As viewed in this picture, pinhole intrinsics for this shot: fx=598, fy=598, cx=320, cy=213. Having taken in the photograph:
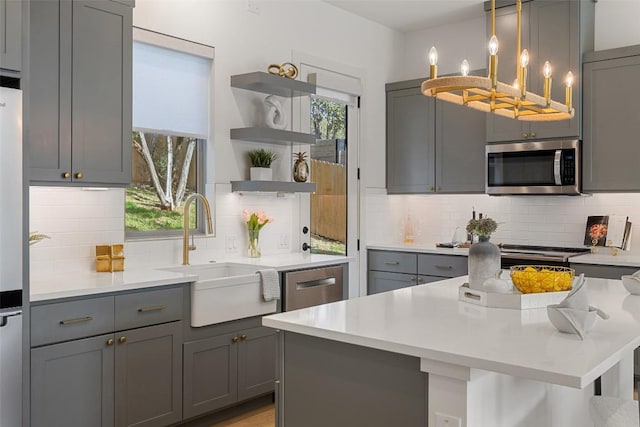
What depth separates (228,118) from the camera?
4.47 meters

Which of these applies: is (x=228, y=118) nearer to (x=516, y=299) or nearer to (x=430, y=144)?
(x=430, y=144)

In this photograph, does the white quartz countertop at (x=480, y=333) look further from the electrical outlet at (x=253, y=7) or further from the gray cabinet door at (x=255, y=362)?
the electrical outlet at (x=253, y=7)

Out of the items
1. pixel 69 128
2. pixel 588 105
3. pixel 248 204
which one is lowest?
pixel 248 204

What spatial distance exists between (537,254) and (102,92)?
3.51m

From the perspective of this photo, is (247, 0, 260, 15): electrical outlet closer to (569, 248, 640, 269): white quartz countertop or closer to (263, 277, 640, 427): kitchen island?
(263, 277, 640, 427): kitchen island

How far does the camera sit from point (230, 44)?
4.50 m

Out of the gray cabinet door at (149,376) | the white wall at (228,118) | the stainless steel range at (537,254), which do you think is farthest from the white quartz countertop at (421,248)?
the gray cabinet door at (149,376)

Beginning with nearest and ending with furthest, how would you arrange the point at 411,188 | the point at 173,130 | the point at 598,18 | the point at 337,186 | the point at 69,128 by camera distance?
the point at 69,128 < the point at 173,130 < the point at 598,18 < the point at 337,186 < the point at 411,188

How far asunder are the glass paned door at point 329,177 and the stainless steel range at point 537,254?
150cm

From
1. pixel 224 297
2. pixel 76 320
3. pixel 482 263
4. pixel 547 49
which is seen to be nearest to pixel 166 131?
pixel 224 297

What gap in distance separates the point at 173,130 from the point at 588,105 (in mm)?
3270

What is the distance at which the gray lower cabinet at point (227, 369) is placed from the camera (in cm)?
351

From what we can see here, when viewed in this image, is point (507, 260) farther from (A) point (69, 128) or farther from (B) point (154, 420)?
(A) point (69, 128)

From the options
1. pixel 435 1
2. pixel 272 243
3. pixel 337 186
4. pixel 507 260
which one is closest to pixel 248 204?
pixel 272 243
